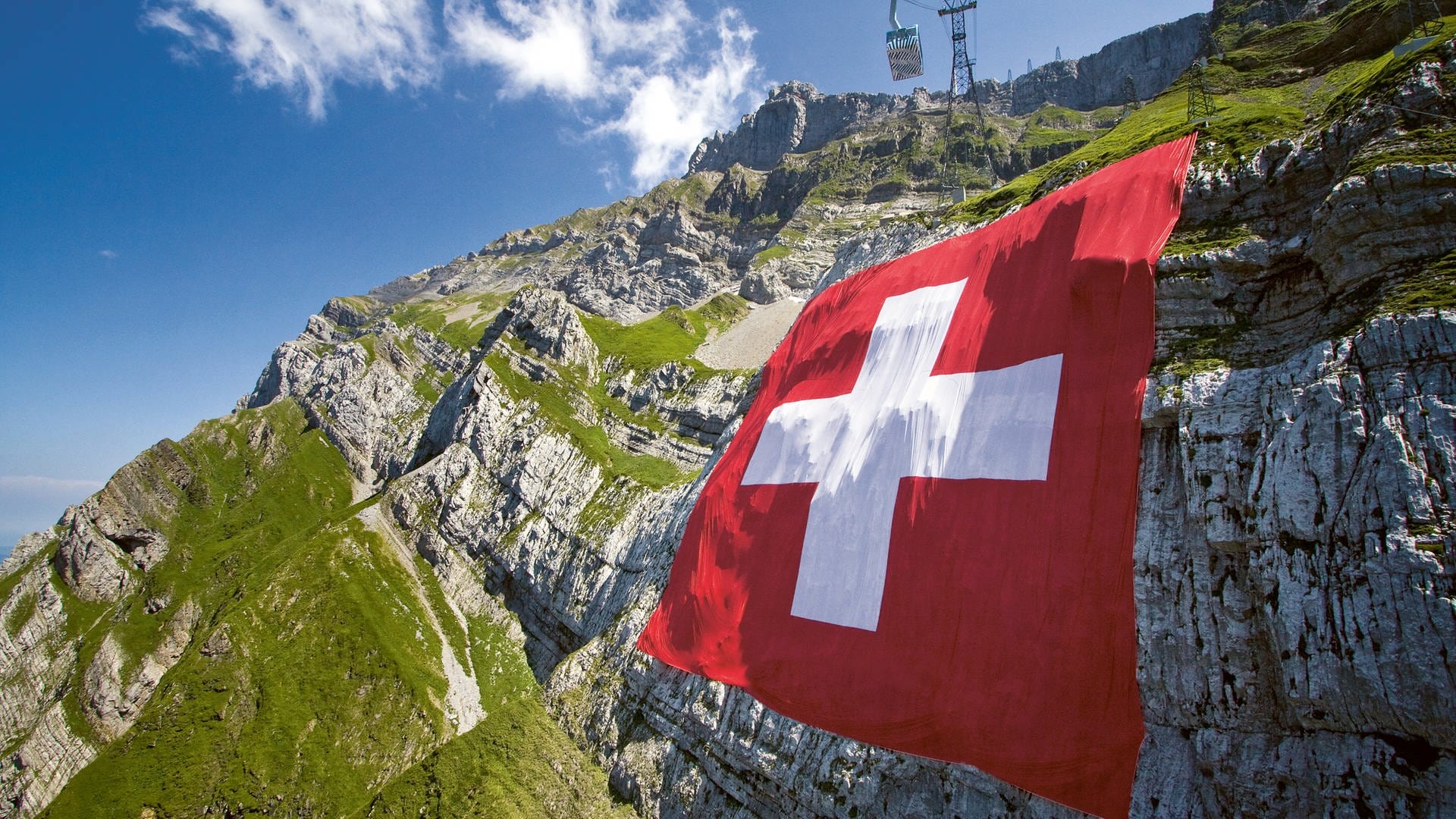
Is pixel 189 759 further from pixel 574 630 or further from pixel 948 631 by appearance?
pixel 948 631

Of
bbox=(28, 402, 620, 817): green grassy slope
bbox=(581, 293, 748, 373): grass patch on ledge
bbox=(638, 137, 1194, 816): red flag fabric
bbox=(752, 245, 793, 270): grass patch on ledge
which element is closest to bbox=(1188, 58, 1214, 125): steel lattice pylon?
bbox=(638, 137, 1194, 816): red flag fabric

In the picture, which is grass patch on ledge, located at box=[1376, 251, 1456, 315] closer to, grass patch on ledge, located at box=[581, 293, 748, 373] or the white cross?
the white cross

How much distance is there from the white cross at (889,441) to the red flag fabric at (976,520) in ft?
0.25

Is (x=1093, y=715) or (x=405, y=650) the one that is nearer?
(x=1093, y=715)

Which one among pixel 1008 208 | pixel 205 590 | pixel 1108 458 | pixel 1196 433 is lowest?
pixel 205 590

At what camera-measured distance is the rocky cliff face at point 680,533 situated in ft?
38.4

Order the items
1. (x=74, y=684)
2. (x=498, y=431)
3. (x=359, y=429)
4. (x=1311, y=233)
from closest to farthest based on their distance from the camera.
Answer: (x=1311, y=233) → (x=74, y=684) → (x=498, y=431) → (x=359, y=429)

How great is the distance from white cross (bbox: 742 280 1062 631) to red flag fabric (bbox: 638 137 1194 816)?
0.25 ft

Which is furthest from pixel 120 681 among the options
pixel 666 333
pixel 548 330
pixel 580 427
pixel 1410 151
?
pixel 1410 151

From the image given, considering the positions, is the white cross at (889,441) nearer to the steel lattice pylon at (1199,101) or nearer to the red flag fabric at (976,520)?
the red flag fabric at (976,520)

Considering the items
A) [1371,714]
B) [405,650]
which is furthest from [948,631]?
[405,650]

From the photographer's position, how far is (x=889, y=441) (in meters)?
20.7

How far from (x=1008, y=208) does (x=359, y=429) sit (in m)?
124

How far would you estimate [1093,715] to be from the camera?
13.4m
